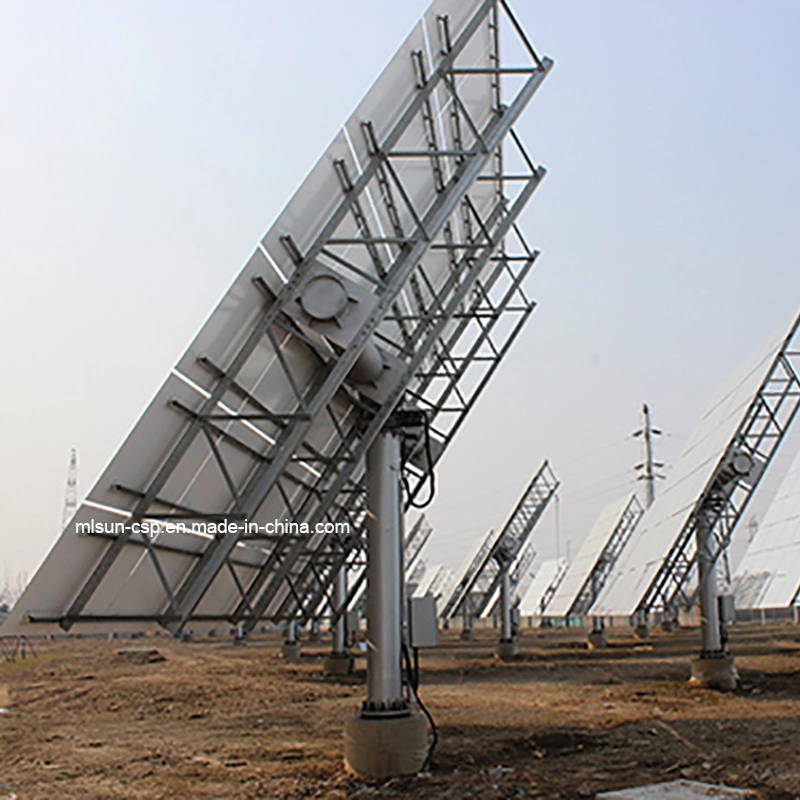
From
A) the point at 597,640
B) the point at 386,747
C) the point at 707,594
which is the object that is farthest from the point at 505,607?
the point at 386,747

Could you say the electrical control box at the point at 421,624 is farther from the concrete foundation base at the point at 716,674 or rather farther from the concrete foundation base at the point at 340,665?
the concrete foundation base at the point at 340,665

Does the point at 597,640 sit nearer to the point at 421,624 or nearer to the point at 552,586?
the point at 421,624

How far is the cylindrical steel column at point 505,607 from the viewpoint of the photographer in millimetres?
34406

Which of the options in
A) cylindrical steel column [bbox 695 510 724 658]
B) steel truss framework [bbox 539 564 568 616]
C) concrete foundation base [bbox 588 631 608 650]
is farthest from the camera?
steel truss framework [bbox 539 564 568 616]

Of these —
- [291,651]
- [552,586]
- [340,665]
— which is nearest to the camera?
[340,665]

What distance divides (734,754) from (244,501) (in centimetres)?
694

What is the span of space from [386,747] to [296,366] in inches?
174

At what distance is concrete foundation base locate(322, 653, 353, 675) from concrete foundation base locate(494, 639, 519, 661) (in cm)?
819

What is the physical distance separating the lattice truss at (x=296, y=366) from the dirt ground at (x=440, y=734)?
222 centimetres

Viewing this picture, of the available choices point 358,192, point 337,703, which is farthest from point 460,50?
point 337,703

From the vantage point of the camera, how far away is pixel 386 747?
425 inches

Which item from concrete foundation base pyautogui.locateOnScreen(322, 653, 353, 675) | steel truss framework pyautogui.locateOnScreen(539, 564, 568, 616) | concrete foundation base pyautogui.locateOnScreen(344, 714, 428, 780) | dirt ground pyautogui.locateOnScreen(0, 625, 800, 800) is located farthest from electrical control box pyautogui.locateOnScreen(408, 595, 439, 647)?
steel truss framework pyautogui.locateOnScreen(539, 564, 568, 616)

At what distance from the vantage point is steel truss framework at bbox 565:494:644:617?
51.5m

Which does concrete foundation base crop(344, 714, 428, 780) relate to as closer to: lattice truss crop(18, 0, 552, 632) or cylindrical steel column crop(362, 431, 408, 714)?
cylindrical steel column crop(362, 431, 408, 714)
